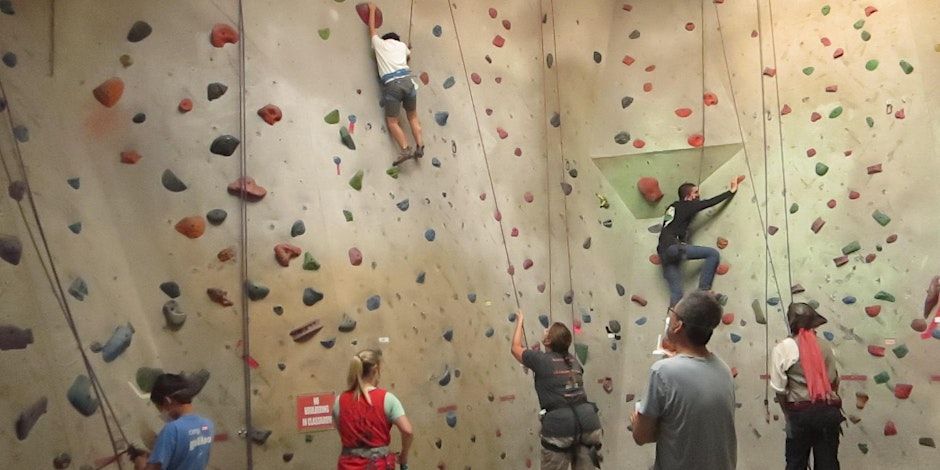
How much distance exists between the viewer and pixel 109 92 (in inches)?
127

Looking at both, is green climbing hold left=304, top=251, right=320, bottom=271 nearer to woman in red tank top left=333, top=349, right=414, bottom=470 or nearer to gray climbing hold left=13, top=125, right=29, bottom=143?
woman in red tank top left=333, top=349, right=414, bottom=470

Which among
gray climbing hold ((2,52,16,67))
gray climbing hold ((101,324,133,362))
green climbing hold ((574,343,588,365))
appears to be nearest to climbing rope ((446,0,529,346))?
green climbing hold ((574,343,588,365))

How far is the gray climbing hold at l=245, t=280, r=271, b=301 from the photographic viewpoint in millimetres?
3537

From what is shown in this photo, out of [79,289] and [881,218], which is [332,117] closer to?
[79,289]

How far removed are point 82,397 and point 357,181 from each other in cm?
167

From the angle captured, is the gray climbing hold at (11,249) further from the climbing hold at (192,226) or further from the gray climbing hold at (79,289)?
the climbing hold at (192,226)

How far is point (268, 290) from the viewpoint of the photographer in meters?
3.60

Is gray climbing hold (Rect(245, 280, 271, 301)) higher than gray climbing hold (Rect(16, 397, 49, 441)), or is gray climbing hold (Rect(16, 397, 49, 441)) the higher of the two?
gray climbing hold (Rect(245, 280, 271, 301))

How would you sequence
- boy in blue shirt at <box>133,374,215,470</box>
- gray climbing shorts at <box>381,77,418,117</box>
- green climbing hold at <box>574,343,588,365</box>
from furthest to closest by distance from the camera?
green climbing hold at <box>574,343,588,365</box> → gray climbing shorts at <box>381,77,418,117</box> → boy in blue shirt at <box>133,374,215,470</box>

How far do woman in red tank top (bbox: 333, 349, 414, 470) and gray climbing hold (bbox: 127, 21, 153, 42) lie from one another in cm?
172

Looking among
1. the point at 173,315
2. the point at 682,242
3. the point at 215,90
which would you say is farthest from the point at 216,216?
the point at 682,242

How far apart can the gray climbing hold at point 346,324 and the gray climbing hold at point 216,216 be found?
0.77 metres

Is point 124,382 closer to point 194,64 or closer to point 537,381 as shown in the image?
point 194,64

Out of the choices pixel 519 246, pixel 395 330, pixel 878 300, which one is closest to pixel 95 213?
pixel 395 330
